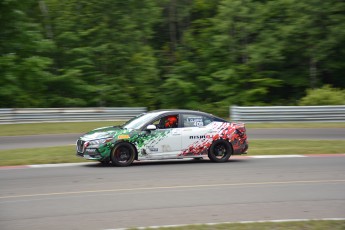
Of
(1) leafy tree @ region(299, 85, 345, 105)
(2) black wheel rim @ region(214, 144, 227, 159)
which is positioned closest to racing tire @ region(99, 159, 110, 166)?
(2) black wheel rim @ region(214, 144, 227, 159)

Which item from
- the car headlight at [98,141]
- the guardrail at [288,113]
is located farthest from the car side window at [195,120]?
the guardrail at [288,113]

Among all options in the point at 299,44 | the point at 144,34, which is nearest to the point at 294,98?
the point at 299,44

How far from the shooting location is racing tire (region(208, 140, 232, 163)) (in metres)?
15.5

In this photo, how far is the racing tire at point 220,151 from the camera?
15.5 metres

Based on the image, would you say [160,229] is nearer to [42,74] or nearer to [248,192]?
[248,192]

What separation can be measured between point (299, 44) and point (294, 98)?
3.43 m

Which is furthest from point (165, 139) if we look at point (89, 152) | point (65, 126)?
point (65, 126)

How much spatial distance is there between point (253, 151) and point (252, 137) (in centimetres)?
452

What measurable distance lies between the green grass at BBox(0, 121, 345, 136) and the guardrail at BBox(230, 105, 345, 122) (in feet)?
1.73

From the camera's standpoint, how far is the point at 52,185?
11.8 m

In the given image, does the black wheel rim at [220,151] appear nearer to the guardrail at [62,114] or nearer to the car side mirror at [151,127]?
the car side mirror at [151,127]

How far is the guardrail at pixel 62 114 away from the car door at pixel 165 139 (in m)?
15.5

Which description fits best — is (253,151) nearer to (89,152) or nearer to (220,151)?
(220,151)

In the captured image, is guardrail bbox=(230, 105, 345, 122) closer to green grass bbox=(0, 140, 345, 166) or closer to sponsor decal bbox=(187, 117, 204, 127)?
green grass bbox=(0, 140, 345, 166)
